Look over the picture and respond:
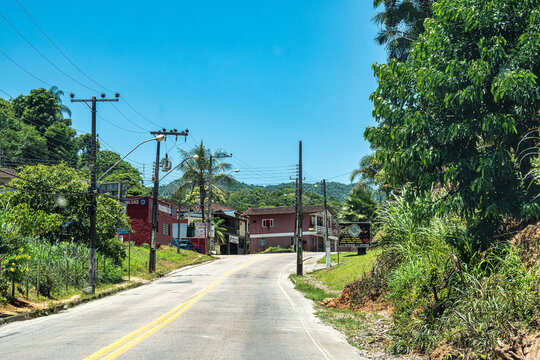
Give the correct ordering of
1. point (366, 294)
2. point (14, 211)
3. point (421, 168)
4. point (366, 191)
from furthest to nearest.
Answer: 1. point (366, 191)
2. point (14, 211)
3. point (366, 294)
4. point (421, 168)

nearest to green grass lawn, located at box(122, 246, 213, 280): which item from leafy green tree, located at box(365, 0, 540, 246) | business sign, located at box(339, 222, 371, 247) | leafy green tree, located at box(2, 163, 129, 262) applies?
leafy green tree, located at box(2, 163, 129, 262)

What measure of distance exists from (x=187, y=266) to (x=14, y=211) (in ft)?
65.5

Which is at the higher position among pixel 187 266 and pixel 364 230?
pixel 364 230

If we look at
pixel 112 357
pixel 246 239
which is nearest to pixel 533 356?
pixel 112 357

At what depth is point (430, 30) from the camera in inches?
462

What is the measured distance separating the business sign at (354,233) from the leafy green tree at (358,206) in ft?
67.1

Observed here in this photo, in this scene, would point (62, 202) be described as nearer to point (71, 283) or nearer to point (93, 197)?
point (93, 197)

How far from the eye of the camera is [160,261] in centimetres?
4038

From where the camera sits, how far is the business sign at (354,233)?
33.5 metres

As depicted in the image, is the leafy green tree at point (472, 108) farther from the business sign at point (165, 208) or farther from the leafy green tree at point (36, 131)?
the leafy green tree at point (36, 131)

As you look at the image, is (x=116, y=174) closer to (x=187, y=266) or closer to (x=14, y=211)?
(x=187, y=266)

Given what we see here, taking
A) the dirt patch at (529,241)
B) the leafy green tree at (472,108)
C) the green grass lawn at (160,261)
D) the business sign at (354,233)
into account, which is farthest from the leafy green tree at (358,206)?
the dirt patch at (529,241)

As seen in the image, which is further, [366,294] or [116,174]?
[116,174]

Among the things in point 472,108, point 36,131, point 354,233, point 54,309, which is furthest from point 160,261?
point 36,131
